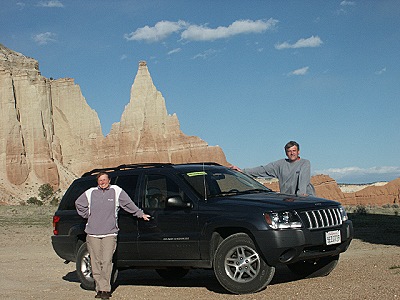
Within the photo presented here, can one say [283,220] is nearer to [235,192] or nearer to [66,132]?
[235,192]

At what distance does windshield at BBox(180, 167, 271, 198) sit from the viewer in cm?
1018

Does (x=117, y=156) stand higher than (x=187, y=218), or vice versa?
(x=117, y=156)

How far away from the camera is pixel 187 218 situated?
988 centimetres

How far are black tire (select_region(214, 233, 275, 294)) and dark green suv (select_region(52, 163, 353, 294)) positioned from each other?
0.01 m

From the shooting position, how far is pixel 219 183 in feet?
34.4

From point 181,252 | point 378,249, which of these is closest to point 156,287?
point 181,252

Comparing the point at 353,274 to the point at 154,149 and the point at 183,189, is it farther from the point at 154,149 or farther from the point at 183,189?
the point at 154,149

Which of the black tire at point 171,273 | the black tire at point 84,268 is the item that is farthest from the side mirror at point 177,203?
the black tire at point 171,273

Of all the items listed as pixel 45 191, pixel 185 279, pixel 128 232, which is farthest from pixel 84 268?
pixel 45 191

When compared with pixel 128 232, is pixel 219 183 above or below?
above

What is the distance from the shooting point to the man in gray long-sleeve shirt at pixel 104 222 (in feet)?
32.8

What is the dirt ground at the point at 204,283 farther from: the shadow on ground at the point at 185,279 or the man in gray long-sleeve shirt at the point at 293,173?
the man in gray long-sleeve shirt at the point at 293,173

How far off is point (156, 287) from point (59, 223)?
2.14 meters

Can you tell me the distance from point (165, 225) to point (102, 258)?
1042 mm
